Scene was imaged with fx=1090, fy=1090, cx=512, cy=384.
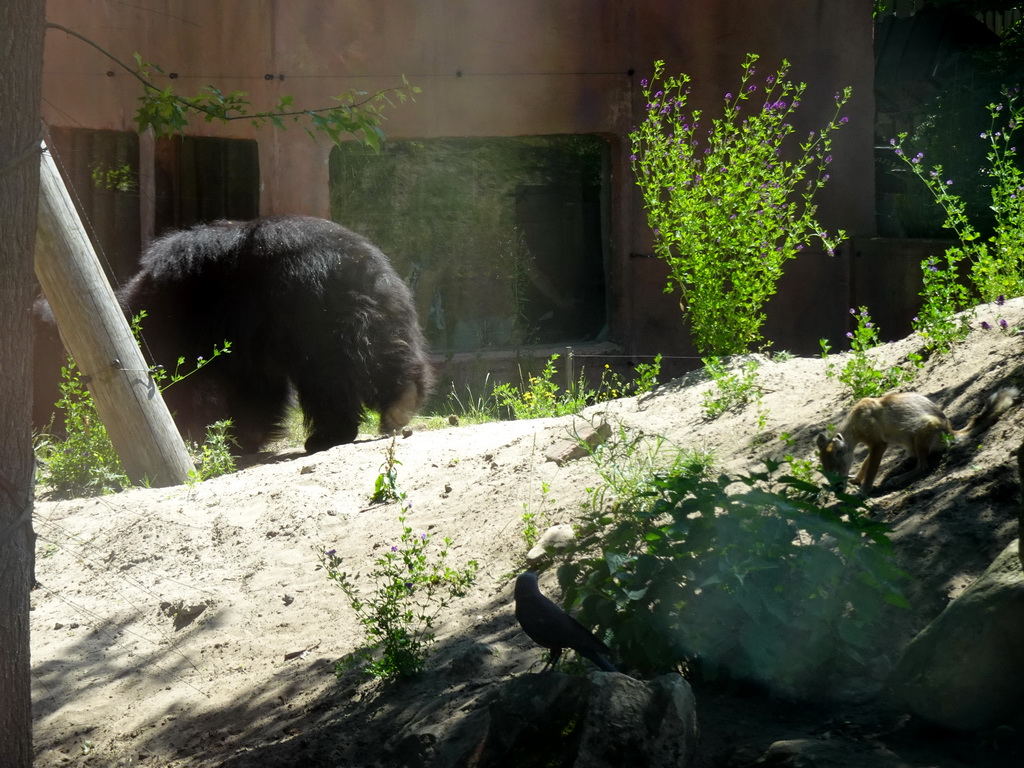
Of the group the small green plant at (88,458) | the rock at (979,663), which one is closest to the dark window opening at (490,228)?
the small green plant at (88,458)

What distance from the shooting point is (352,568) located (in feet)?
15.8

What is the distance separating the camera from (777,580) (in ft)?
10.6

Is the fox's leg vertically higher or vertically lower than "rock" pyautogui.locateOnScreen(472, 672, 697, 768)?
higher

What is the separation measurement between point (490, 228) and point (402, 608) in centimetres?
809

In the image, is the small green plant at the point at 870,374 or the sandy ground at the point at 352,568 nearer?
the sandy ground at the point at 352,568

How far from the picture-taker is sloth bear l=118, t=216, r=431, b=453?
7879 millimetres

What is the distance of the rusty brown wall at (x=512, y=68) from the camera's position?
954cm

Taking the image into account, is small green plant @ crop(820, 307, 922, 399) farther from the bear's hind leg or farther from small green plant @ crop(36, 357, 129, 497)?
small green plant @ crop(36, 357, 129, 497)

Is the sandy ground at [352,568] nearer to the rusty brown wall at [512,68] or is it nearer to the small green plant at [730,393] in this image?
the small green plant at [730,393]

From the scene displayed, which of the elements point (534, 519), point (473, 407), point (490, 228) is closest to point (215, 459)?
point (473, 407)

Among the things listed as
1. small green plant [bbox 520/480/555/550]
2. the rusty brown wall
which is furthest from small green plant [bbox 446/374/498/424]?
small green plant [bbox 520/480/555/550]

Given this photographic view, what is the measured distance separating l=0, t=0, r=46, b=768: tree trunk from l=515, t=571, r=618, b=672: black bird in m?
1.45

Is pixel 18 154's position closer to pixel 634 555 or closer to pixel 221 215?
pixel 634 555

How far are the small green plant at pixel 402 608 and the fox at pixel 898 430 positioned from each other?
1.50 metres
